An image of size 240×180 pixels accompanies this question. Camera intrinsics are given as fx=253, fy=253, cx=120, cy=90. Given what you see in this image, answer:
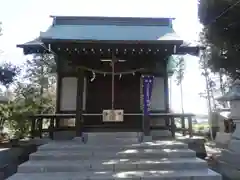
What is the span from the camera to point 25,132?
11.7m

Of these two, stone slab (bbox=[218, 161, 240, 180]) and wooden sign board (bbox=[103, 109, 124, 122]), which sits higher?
→ wooden sign board (bbox=[103, 109, 124, 122])

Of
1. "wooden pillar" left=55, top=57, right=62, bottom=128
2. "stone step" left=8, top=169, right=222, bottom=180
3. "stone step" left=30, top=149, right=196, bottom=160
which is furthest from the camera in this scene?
"wooden pillar" left=55, top=57, right=62, bottom=128

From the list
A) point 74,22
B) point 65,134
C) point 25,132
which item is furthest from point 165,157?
point 25,132

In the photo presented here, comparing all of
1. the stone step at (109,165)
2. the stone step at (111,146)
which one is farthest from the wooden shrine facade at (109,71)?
the stone step at (109,165)

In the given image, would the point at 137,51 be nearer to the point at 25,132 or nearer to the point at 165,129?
the point at 165,129

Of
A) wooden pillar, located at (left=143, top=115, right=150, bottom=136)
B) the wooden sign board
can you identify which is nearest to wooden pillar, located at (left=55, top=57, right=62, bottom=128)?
the wooden sign board

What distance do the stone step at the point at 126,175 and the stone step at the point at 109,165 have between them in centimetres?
16

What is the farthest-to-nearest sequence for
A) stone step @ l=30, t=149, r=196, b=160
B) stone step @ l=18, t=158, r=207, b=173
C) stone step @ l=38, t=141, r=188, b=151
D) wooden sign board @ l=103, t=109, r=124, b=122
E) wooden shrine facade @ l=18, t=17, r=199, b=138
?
wooden shrine facade @ l=18, t=17, r=199, b=138, wooden sign board @ l=103, t=109, r=124, b=122, stone step @ l=38, t=141, r=188, b=151, stone step @ l=30, t=149, r=196, b=160, stone step @ l=18, t=158, r=207, b=173

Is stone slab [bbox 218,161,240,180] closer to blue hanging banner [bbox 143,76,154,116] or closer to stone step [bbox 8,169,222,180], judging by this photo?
stone step [bbox 8,169,222,180]

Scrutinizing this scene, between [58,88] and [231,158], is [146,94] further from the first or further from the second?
[58,88]

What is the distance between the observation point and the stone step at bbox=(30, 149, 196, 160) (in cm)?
620

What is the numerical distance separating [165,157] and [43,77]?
1487 cm

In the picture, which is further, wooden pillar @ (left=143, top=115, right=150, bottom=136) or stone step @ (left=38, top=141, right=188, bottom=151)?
wooden pillar @ (left=143, top=115, right=150, bottom=136)

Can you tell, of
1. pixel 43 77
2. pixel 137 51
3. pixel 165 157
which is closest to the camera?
pixel 165 157
